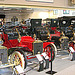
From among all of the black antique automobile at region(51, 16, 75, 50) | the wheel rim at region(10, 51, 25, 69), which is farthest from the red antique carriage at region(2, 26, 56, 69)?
the black antique automobile at region(51, 16, 75, 50)

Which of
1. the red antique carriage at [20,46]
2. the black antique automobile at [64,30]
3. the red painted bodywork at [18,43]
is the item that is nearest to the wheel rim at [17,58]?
the red antique carriage at [20,46]

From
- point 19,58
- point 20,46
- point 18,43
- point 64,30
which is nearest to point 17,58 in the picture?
point 19,58

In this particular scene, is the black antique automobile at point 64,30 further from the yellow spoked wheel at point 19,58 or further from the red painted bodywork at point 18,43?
the yellow spoked wheel at point 19,58

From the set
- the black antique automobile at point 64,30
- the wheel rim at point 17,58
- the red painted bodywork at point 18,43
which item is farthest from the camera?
the black antique automobile at point 64,30

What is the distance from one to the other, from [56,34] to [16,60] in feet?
8.82

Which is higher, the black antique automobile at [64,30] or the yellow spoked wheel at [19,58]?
the black antique automobile at [64,30]

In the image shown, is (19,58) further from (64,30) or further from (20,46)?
(64,30)

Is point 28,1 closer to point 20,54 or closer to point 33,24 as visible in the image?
point 20,54

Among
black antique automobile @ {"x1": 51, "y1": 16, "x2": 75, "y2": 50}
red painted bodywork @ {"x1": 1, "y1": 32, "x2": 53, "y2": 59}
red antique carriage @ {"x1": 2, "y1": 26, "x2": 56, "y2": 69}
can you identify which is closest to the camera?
red antique carriage @ {"x1": 2, "y1": 26, "x2": 56, "y2": 69}

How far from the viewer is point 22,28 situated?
5703 millimetres

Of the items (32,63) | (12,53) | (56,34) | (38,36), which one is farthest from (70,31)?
(12,53)

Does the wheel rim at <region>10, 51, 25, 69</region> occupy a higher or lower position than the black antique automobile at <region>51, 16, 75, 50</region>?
lower

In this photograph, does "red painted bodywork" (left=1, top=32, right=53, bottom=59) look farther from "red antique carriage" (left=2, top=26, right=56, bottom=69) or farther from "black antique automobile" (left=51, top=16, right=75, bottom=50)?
"black antique automobile" (left=51, top=16, right=75, bottom=50)

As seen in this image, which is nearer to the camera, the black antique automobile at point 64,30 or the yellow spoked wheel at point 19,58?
the yellow spoked wheel at point 19,58
